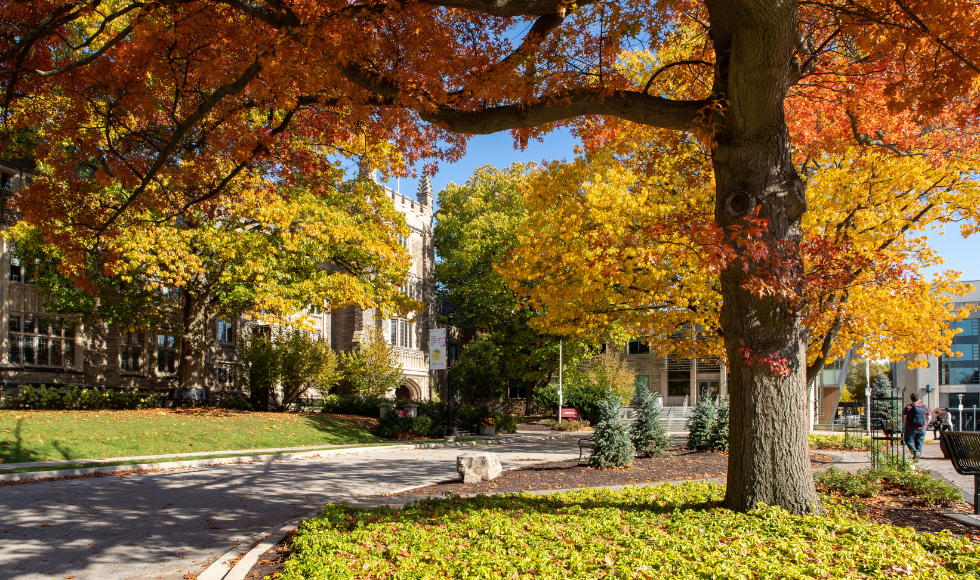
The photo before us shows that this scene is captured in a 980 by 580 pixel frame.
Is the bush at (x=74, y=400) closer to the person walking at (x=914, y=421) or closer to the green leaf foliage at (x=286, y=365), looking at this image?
the green leaf foliage at (x=286, y=365)

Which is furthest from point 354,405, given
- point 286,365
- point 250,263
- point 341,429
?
point 250,263

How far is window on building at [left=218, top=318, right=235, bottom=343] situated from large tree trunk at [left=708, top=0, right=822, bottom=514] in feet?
96.8

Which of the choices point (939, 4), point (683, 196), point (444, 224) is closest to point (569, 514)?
point (939, 4)

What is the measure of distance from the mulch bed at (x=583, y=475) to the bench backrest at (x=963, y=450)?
4.01m

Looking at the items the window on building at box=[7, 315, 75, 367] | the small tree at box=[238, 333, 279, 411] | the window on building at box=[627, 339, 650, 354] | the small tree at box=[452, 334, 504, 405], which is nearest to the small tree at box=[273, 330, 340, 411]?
the small tree at box=[238, 333, 279, 411]

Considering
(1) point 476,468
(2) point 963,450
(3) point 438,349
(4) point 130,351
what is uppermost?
(3) point 438,349

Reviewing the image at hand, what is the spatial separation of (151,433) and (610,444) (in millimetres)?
12145

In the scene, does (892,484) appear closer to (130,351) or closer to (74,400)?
(74,400)

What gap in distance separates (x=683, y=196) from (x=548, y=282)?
3855 millimetres

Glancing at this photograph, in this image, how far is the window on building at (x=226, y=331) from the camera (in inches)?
1244

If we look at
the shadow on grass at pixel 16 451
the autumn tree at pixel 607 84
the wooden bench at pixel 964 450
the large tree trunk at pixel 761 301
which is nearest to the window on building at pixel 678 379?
the autumn tree at pixel 607 84

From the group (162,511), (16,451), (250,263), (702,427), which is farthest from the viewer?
(250,263)

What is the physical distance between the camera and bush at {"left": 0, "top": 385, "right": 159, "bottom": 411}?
67.2 ft

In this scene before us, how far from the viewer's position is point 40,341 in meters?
24.2
